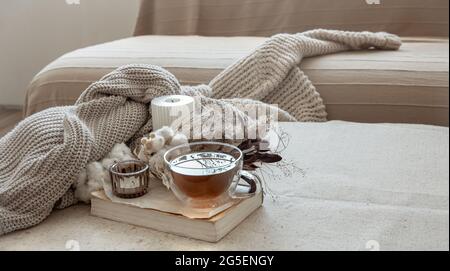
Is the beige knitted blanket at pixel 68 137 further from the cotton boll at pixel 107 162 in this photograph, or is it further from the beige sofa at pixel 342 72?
the beige sofa at pixel 342 72

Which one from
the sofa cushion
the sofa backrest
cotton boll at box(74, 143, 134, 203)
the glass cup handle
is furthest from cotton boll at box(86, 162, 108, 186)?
the sofa backrest

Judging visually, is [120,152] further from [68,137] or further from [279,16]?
[279,16]

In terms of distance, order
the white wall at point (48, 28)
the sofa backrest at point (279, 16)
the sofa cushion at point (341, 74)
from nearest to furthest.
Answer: the sofa cushion at point (341, 74), the sofa backrest at point (279, 16), the white wall at point (48, 28)

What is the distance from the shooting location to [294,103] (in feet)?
3.76

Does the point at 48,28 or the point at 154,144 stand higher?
the point at 154,144

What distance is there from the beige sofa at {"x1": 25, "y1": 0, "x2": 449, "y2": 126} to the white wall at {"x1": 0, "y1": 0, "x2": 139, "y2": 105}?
727 mm

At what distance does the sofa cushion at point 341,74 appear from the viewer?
3.76 feet

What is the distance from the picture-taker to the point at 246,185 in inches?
26.6

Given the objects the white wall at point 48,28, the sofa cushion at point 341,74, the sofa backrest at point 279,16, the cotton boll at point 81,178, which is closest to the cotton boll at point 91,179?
the cotton boll at point 81,178

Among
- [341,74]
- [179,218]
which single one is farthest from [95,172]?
[341,74]

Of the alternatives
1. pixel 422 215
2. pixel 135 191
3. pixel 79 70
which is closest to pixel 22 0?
pixel 79 70

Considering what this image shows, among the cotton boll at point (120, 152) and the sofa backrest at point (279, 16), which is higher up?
the sofa backrest at point (279, 16)

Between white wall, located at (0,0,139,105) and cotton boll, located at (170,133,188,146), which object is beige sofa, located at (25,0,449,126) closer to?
cotton boll, located at (170,133,188,146)

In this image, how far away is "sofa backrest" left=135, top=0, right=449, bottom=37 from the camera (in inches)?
67.2
